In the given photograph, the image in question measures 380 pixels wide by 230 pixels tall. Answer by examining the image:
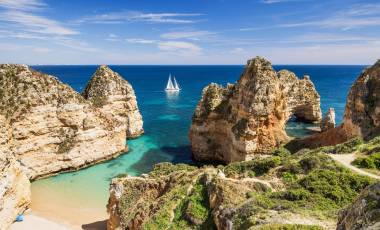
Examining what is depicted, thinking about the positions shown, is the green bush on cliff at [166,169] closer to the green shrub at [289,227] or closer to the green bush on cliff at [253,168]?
the green bush on cliff at [253,168]

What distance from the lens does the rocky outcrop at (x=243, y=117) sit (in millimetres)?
31625

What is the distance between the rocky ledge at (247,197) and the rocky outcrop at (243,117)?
10643 mm

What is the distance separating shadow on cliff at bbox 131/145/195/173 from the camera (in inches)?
1463

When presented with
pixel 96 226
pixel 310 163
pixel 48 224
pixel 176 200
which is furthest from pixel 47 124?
pixel 310 163

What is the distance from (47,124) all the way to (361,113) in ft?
102

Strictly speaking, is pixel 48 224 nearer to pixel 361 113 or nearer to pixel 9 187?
pixel 9 187

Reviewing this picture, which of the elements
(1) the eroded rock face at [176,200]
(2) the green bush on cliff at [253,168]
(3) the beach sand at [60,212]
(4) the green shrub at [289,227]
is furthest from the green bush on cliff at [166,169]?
(4) the green shrub at [289,227]

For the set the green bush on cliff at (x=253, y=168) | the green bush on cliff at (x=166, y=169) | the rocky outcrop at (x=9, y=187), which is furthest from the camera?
the green bush on cliff at (x=166, y=169)

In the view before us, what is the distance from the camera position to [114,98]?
4625 centimetres

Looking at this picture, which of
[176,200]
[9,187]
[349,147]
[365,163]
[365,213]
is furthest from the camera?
[9,187]

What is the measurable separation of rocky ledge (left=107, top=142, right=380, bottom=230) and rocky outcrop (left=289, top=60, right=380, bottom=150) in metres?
9.96

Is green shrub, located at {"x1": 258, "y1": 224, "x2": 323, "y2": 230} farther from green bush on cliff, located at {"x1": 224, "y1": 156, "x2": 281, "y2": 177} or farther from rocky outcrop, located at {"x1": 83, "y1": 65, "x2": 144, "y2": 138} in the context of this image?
rocky outcrop, located at {"x1": 83, "y1": 65, "x2": 144, "y2": 138}

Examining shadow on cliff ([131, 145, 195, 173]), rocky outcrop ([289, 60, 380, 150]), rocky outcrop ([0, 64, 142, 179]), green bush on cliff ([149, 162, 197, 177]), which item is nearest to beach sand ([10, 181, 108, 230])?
rocky outcrop ([0, 64, 142, 179])

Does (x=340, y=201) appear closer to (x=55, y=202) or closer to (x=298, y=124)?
(x=55, y=202)
